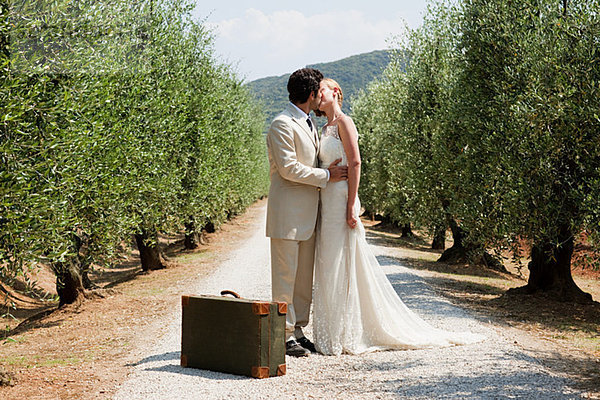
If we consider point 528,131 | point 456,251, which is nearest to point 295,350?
point 528,131

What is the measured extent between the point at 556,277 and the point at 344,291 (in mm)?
8273

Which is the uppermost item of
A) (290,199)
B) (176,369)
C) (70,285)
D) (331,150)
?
(331,150)

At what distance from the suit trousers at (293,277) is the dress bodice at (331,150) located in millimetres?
921

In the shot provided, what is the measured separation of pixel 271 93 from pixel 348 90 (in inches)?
1024

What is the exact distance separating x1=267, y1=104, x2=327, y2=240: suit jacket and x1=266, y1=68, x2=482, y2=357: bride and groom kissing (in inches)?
0.4

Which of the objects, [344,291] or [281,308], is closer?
[281,308]

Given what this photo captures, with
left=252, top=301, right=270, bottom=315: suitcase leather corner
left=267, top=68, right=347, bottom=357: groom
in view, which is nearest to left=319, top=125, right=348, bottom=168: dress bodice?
left=267, top=68, right=347, bottom=357: groom

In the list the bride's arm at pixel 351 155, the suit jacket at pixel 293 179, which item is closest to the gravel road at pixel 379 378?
the suit jacket at pixel 293 179

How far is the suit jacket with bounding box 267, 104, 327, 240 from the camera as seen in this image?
663 centimetres

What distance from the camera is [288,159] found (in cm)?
656

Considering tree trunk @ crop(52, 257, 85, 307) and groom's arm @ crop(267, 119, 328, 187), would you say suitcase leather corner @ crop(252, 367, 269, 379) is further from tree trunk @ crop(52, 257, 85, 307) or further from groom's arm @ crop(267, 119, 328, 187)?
tree trunk @ crop(52, 257, 85, 307)

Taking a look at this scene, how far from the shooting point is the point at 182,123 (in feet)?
59.5

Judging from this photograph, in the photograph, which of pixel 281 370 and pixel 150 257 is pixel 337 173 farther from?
pixel 150 257

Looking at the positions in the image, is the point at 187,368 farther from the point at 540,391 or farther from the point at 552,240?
the point at 552,240
